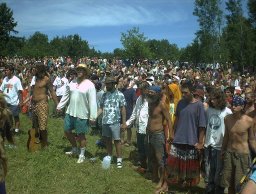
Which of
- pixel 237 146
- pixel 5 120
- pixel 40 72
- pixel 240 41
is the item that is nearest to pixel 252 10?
pixel 240 41

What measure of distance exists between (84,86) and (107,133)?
117cm

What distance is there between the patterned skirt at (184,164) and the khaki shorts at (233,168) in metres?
1.00

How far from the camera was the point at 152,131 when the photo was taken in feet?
24.2

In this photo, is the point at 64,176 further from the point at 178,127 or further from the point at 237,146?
the point at 237,146

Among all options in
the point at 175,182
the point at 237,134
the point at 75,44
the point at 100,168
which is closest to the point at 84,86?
the point at 100,168

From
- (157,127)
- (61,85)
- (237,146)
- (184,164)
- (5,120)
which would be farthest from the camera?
(61,85)

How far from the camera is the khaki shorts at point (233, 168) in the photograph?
590 cm

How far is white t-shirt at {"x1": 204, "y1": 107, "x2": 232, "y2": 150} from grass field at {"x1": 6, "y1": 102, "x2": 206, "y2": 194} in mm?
1181

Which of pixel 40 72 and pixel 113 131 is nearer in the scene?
pixel 113 131

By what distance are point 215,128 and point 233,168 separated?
3.13 feet

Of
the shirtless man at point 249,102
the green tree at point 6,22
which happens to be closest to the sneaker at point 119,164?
the shirtless man at point 249,102

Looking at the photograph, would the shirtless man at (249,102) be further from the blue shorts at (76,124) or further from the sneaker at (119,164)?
the blue shorts at (76,124)

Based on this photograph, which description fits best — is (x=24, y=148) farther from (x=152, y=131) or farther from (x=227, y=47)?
(x=227, y=47)

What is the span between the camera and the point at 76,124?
8906 mm
